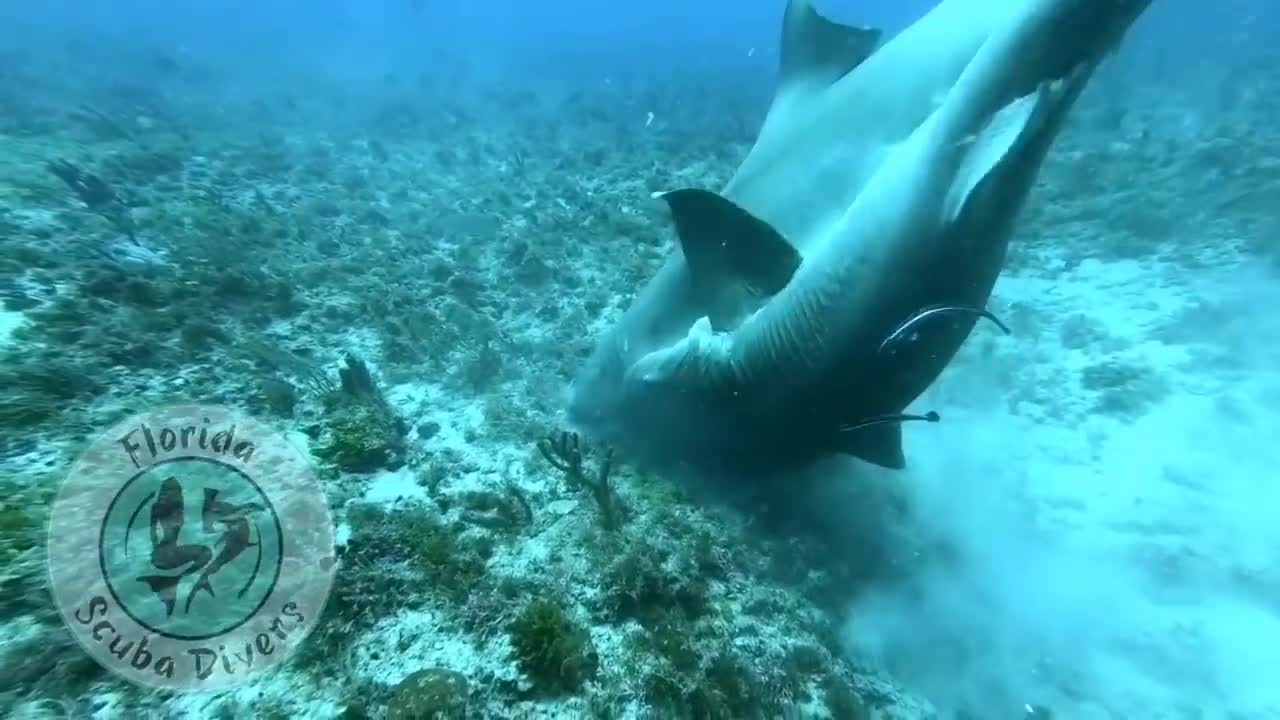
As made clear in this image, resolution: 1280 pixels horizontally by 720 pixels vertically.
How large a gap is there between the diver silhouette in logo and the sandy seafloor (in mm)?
481

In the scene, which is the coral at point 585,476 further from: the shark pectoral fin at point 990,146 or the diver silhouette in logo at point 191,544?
the shark pectoral fin at point 990,146

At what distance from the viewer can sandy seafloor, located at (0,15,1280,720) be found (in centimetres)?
380

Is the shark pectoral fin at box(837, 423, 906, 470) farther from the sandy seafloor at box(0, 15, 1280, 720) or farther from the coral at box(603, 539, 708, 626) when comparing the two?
the coral at box(603, 539, 708, 626)

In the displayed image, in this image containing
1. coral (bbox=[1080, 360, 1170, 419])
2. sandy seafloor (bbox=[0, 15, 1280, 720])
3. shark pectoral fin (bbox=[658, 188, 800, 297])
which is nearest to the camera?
sandy seafloor (bbox=[0, 15, 1280, 720])

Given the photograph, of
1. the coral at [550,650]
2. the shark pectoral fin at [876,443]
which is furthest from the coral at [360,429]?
the shark pectoral fin at [876,443]

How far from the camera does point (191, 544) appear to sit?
12.2 ft

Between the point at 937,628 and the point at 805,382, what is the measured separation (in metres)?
2.57

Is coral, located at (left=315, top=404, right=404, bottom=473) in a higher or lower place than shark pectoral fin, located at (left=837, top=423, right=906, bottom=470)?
higher

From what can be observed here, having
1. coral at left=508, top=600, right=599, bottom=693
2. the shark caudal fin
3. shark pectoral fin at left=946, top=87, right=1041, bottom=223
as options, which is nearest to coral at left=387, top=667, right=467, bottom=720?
coral at left=508, top=600, right=599, bottom=693

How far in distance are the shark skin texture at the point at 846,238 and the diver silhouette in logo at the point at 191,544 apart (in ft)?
10.5

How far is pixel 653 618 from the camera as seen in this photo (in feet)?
13.4

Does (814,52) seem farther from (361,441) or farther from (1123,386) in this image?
(361,441)

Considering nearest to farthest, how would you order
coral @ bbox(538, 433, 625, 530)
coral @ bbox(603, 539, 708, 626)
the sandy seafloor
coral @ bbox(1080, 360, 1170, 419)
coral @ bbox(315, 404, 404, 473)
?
the sandy seafloor
coral @ bbox(603, 539, 708, 626)
coral @ bbox(538, 433, 625, 530)
coral @ bbox(315, 404, 404, 473)
coral @ bbox(1080, 360, 1170, 419)

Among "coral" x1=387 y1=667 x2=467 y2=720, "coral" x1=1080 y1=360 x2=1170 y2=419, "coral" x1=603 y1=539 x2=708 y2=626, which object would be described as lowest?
"coral" x1=1080 y1=360 x2=1170 y2=419
